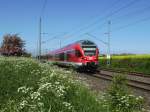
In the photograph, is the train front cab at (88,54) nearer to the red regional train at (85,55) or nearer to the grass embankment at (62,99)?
the red regional train at (85,55)

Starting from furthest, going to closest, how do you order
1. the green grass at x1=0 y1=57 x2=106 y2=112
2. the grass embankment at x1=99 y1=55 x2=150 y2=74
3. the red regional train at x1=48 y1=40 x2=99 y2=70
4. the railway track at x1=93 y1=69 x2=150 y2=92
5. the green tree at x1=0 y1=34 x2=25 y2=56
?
the green tree at x1=0 y1=34 x2=25 y2=56 → the grass embankment at x1=99 y1=55 x2=150 y2=74 → the red regional train at x1=48 y1=40 x2=99 y2=70 → the railway track at x1=93 y1=69 x2=150 y2=92 → the green grass at x1=0 y1=57 x2=106 y2=112

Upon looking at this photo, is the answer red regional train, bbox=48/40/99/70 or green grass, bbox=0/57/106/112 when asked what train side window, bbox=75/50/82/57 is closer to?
red regional train, bbox=48/40/99/70

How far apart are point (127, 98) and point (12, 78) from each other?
224 inches

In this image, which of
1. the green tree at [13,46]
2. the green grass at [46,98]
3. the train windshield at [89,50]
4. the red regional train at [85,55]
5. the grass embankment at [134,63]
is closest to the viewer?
the green grass at [46,98]

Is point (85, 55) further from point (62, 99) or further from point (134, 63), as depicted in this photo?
point (62, 99)

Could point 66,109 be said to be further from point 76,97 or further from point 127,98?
point 76,97

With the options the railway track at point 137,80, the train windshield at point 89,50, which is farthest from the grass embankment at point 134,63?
the railway track at point 137,80

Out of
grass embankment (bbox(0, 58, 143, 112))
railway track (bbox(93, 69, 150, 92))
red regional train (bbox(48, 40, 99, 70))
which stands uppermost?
red regional train (bbox(48, 40, 99, 70))

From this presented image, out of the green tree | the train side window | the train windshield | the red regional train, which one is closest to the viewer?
the red regional train

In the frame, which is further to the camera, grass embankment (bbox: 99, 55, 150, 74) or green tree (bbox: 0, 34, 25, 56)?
green tree (bbox: 0, 34, 25, 56)

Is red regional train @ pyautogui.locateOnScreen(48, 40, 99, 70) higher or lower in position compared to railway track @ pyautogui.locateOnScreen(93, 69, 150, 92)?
higher

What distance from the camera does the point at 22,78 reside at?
1295 centimetres

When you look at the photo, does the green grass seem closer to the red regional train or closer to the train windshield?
the red regional train

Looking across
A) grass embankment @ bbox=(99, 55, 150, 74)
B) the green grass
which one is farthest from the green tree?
the green grass
